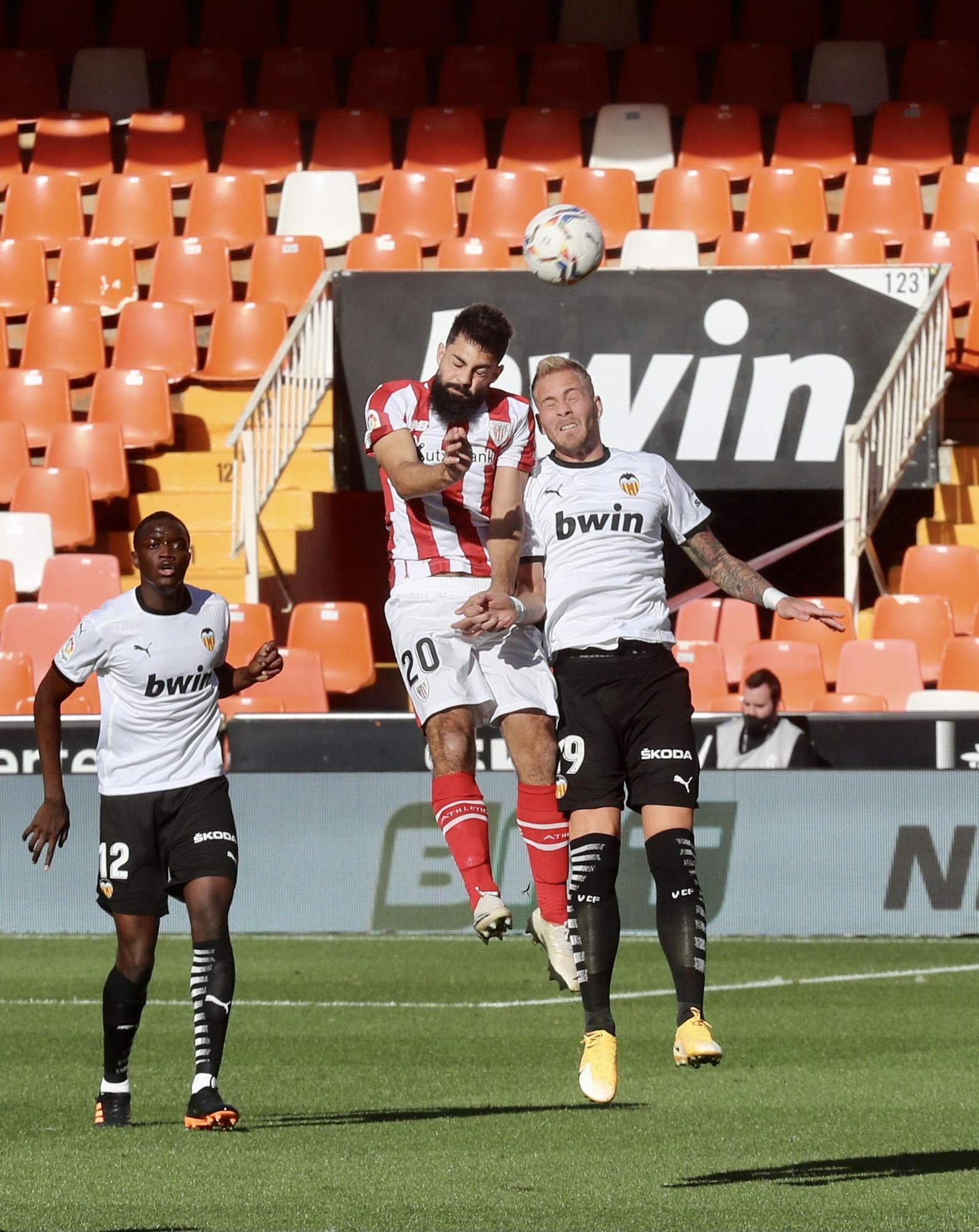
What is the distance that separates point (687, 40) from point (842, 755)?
10.8 meters

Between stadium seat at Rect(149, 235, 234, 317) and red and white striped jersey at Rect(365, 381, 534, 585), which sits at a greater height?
stadium seat at Rect(149, 235, 234, 317)

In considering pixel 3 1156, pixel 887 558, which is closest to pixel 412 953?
pixel 3 1156

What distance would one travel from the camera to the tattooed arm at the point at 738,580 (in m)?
6.62

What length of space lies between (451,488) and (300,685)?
26.2ft

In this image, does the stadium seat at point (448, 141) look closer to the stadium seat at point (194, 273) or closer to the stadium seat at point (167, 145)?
the stadium seat at point (167, 145)

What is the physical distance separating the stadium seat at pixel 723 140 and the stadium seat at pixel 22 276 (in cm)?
600

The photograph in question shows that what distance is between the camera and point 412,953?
12828 mm

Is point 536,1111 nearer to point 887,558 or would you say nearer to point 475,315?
point 475,315

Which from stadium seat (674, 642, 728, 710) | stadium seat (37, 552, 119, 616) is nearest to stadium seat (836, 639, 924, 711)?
stadium seat (674, 642, 728, 710)

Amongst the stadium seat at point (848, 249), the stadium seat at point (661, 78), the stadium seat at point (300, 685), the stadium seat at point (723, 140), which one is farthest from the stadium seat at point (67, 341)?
the stadium seat at point (848, 249)

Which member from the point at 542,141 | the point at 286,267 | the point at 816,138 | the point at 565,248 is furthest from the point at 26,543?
the point at 565,248

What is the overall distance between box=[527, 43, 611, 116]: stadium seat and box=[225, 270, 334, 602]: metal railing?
5829 millimetres

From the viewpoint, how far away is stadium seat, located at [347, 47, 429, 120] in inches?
840

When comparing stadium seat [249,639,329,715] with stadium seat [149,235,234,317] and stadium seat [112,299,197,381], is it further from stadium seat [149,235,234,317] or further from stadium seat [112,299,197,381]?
stadium seat [149,235,234,317]
